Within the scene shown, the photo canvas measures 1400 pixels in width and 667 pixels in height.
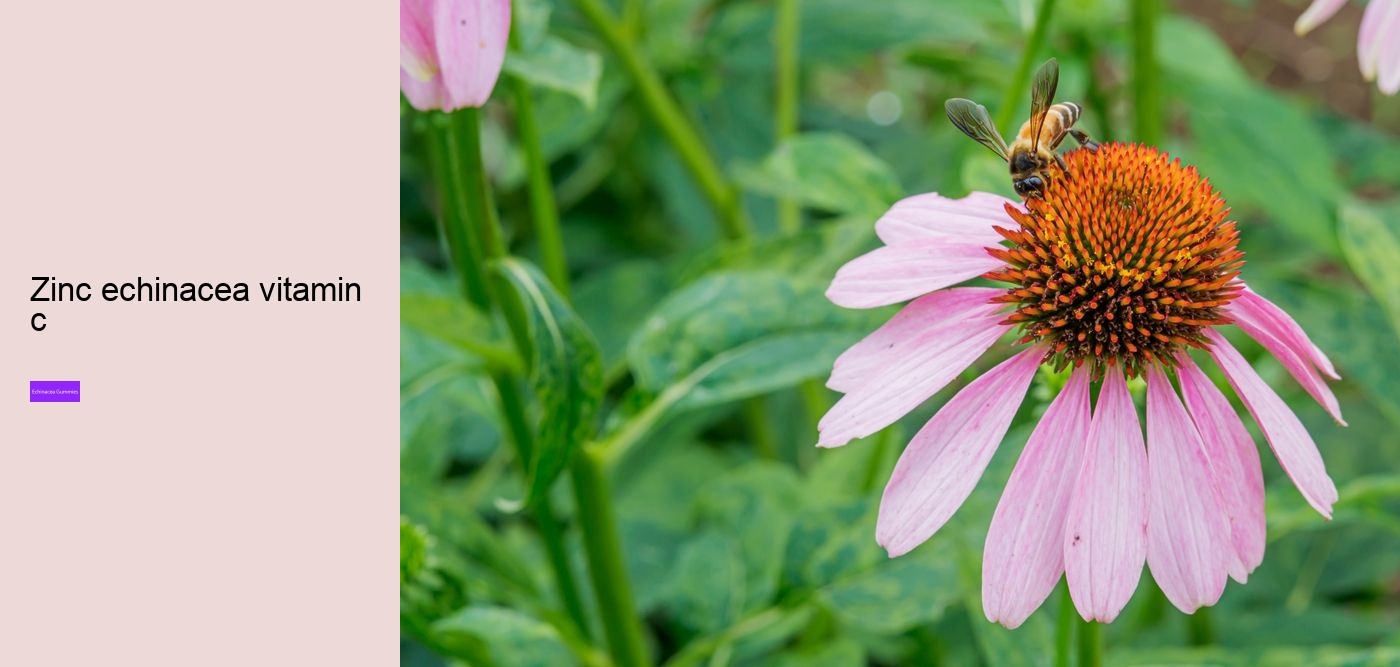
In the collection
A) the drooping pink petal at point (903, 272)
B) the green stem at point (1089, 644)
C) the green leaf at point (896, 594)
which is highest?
the drooping pink petal at point (903, 272)

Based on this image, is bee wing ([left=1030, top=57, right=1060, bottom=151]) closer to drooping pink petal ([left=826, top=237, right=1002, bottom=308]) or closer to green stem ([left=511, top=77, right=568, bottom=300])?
drooping pink petal ([left=826, top=237, right=1002, bottom=308])

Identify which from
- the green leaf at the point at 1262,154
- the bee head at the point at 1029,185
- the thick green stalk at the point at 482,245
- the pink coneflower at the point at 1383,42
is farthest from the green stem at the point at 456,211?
the green leaf at the point at 1262,154

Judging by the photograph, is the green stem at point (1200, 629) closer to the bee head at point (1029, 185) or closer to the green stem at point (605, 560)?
the green stem at point (605, 560)

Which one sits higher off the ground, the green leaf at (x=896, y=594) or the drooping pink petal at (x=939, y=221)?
the drooping pink petal at (x=939, y=221)

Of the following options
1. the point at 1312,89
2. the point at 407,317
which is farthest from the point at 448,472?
the point at 1312,89

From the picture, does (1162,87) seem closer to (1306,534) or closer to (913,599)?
(1306,534)

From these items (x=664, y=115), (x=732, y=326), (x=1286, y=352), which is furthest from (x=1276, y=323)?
(x=664, y=115)
